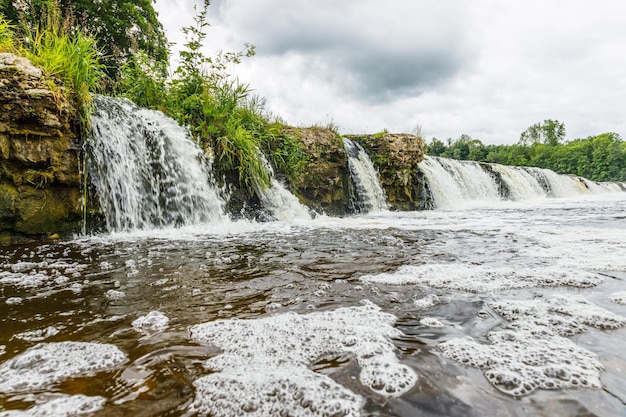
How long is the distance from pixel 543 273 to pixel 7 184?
17.3 ft

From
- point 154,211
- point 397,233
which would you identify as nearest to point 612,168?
point 397,233

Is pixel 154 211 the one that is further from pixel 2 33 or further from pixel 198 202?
pixel 2 33

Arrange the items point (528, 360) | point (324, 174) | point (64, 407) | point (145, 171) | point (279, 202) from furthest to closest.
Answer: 1. point (324, 174)
2. point (279, 202)
3. point (145, 171)
4. point (528, 360)
5. point (64, 407)

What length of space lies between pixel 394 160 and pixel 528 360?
9087 mm

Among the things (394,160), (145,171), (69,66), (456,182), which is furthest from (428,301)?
(456,182)

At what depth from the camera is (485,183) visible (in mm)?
14273

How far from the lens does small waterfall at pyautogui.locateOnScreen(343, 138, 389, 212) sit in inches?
360

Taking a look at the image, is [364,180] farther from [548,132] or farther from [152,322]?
[548,132]

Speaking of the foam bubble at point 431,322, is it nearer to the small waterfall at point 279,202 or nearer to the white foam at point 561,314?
the white foam at point 561,314

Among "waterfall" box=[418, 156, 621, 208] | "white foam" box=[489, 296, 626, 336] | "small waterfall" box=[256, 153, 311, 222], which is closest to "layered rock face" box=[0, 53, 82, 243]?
"small waterfall" box=[256, 153, 311, 222]

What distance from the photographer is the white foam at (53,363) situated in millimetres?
1105

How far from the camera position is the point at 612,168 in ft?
119

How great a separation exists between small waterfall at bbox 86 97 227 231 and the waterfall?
26.5 ft

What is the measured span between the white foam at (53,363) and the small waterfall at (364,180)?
8077 mm
